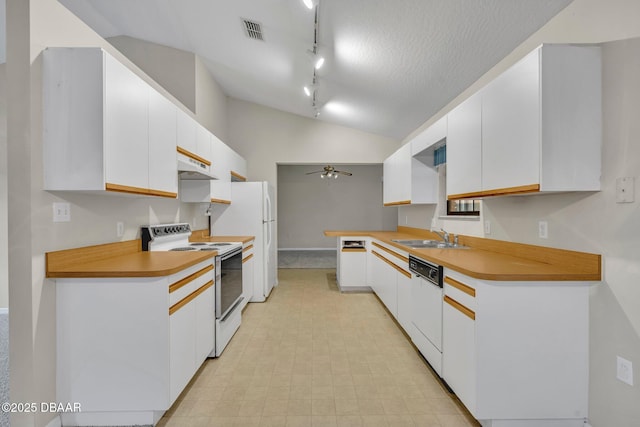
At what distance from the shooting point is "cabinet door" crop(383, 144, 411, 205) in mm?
3764

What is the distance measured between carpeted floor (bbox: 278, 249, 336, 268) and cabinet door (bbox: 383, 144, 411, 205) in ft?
9.41

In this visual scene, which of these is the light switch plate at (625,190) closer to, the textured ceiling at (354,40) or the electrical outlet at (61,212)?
the textured ceiling at (354,40)

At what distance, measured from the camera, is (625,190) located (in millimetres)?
1481

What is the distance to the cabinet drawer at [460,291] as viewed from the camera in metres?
1.73

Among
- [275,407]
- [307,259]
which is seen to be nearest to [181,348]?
[275,407]

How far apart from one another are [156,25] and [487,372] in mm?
4369

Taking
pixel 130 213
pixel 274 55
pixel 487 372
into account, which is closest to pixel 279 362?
pixel 487 372

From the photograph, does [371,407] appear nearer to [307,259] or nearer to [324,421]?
[324,421]

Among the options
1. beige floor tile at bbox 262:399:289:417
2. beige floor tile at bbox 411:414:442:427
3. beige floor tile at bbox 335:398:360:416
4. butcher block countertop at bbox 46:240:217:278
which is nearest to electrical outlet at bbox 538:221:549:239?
beige floor tile at bbox 411:414:442:427

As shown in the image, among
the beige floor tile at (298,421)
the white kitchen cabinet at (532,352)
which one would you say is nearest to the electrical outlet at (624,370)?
the white kitchen cabinet at (532,352)

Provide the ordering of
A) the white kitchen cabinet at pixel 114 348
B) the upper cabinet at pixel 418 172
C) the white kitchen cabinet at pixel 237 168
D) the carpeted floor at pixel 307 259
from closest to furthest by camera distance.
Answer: the white kitchen cabinet at pixel 114 348 → the upper cabinet at pixel 418 172 → the white kitchen cabinet at pixel 237 168 → the carpeted floor at pixel 307 259

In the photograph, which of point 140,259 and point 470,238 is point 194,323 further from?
point 470,238

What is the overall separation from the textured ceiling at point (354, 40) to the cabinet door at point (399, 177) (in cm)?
61

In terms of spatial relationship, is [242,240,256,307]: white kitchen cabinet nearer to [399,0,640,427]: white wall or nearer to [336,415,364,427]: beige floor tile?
[336,415,364,427]: beige floor tile
